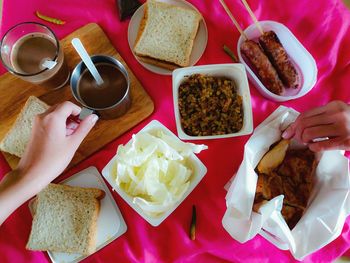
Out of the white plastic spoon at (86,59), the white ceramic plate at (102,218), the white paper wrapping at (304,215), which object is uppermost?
the white plastic spoon at (86,59)

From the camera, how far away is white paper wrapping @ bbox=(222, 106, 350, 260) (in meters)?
0.84

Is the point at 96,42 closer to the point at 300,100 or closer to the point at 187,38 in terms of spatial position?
the point at 187,38

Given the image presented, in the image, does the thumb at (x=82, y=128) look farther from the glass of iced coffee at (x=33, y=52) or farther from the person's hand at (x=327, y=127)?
the person's hand at (x=327, y=127)

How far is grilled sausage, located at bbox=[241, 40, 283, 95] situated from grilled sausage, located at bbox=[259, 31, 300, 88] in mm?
18

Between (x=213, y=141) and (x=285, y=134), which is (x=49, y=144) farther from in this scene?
(x=285, y=134)

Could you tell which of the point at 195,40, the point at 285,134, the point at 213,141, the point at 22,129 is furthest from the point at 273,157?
the point at 22,129

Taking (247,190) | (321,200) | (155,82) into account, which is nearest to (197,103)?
(155,82)

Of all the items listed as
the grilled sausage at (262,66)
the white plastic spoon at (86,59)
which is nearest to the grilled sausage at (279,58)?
the grilled sausage at (262,66)

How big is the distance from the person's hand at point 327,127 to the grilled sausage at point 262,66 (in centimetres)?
16

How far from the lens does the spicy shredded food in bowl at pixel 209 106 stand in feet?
3.09

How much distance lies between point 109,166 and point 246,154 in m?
0.32

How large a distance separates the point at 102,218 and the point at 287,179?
1.52ft

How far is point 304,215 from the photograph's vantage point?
2.88 ft

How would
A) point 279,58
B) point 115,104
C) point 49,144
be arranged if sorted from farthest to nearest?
point 279,58, point 115,104, point 49,144
